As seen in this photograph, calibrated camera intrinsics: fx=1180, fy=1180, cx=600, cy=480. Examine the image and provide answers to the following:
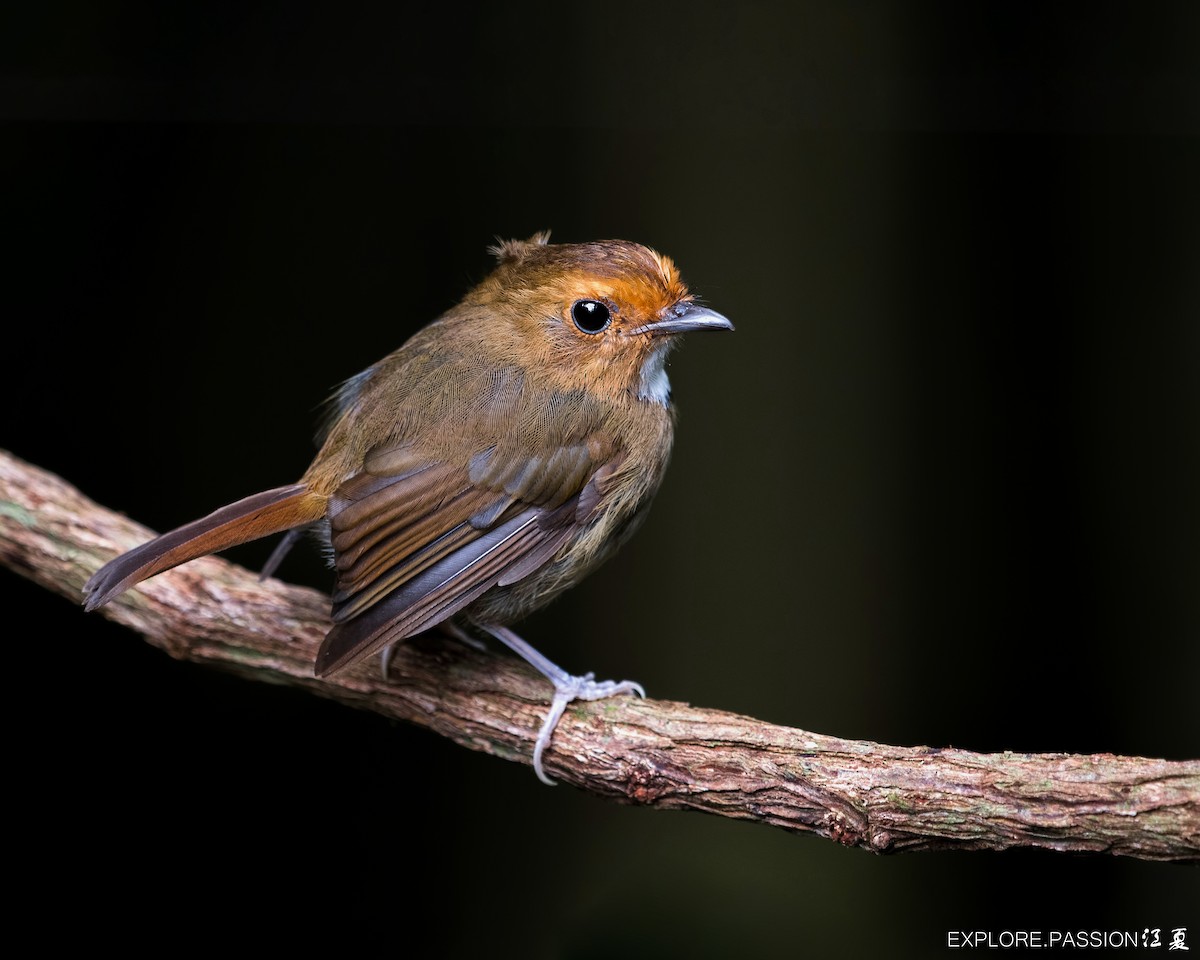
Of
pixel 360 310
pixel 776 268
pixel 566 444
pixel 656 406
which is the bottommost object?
pixel 566 444

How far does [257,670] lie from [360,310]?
1475 millimetres

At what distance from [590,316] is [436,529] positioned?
58 cm

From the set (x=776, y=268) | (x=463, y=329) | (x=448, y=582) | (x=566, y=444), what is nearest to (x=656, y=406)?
(x=566, y=444)

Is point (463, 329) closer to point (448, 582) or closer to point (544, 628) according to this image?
point (448, 582)

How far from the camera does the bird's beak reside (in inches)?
97.8

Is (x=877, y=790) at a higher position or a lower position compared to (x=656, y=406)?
lower

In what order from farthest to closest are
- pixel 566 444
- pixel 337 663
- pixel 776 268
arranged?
1. pixel 776 268
2. pixel 566 444
3. pixel 337 663

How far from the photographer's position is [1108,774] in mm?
1827

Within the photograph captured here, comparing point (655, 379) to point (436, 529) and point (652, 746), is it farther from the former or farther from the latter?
point (652, 746)

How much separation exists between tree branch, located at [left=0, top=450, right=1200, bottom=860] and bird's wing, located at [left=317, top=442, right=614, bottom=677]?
294mm

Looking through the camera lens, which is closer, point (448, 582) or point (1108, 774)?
point (1108, 774)

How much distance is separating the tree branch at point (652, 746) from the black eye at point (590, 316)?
72 centimetres

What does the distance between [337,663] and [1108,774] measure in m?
1.28

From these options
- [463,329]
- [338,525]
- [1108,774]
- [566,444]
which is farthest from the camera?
[463,329]
